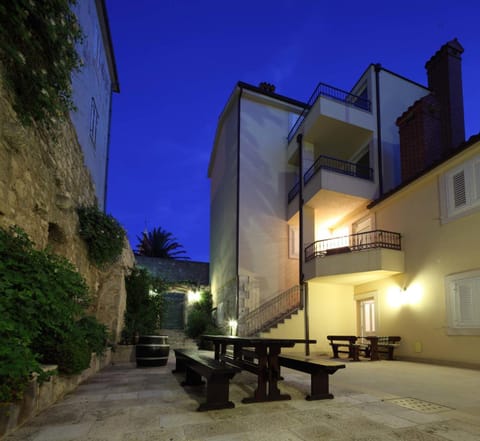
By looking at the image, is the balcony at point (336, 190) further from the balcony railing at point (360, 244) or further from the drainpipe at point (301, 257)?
the balcony railing at point (360, 244)

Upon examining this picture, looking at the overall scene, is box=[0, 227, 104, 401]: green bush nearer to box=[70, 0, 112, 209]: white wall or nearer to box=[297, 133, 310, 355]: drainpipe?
box=[70, 0, 112, 209]: white wall

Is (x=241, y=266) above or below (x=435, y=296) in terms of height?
above

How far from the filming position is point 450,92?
37.5 ft

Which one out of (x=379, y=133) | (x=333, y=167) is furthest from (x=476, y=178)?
(x=333, y=167)

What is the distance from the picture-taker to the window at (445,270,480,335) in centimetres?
752

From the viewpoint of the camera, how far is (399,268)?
985cm

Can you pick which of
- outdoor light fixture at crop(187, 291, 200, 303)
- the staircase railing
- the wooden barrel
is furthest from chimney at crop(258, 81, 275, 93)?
the wooden barrel

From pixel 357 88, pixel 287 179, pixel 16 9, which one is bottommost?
pixel 16 9

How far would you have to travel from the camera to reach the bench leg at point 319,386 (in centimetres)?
413

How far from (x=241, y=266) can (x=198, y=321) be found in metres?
2.84

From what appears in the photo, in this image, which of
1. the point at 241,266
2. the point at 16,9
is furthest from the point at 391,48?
A: the point at 16,9

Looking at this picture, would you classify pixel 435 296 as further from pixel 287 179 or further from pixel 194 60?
pixel 194 60

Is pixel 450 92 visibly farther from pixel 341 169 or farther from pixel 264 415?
pixel 264 415

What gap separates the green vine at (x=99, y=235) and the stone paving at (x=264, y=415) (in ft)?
9.08
